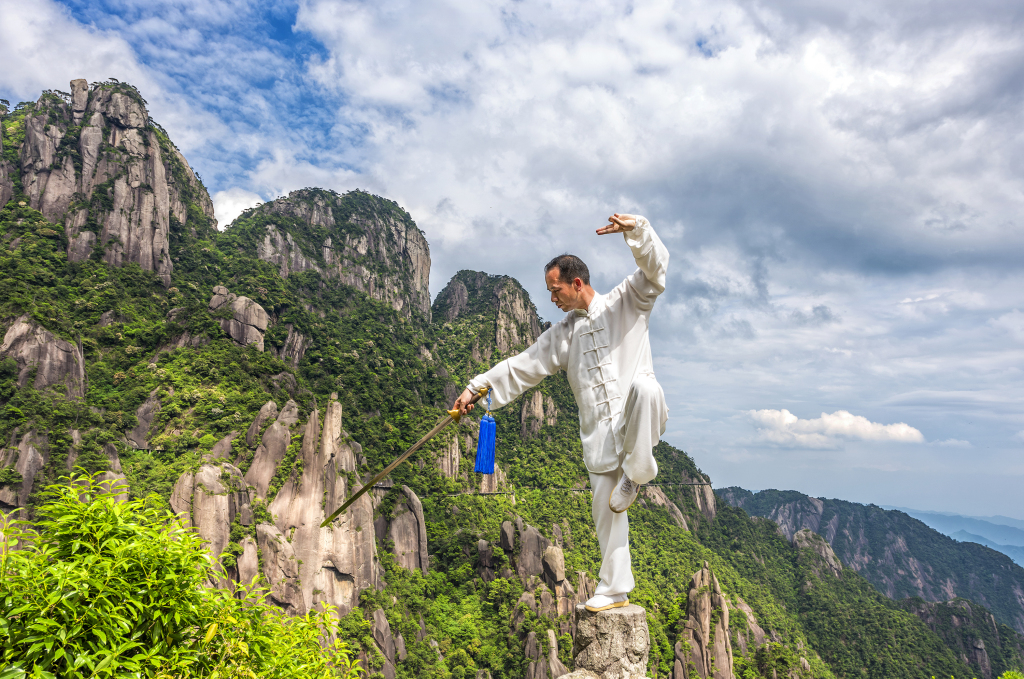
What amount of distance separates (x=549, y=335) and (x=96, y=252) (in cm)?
4872

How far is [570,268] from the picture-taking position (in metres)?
4.34

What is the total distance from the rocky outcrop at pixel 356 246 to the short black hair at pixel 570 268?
68.6 meters

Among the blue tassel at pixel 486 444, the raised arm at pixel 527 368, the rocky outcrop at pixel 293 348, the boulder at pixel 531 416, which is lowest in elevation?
the blue tassel at pixel 486 444

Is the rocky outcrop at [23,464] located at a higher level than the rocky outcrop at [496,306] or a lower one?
lower

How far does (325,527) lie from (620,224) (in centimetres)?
2989

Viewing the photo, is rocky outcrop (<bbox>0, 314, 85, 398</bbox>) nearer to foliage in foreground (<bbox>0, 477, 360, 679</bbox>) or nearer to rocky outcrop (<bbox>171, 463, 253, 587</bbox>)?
rocky outcrop (<bbox>171, 463, 253, 587</bbox>)

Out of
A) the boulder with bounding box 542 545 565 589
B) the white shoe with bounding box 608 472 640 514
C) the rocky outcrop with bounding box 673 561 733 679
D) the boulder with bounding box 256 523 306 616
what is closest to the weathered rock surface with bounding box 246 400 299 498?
the boulder with bounding box 256 523 306 616

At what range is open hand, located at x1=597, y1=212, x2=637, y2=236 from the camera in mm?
3738

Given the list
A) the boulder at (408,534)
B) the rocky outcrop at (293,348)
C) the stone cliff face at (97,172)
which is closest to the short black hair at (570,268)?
the boulder at (408,534)

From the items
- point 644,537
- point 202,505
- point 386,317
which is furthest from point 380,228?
point 202,505

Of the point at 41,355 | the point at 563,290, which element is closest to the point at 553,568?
the point at 41,355

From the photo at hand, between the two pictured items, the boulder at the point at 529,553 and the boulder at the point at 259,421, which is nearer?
the boulder at the point at 259,421

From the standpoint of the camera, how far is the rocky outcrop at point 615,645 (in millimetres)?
3932

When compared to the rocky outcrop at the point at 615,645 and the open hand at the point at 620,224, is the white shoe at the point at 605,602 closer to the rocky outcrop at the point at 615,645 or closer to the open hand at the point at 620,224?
the rocky outcrop at the point at 615,645
